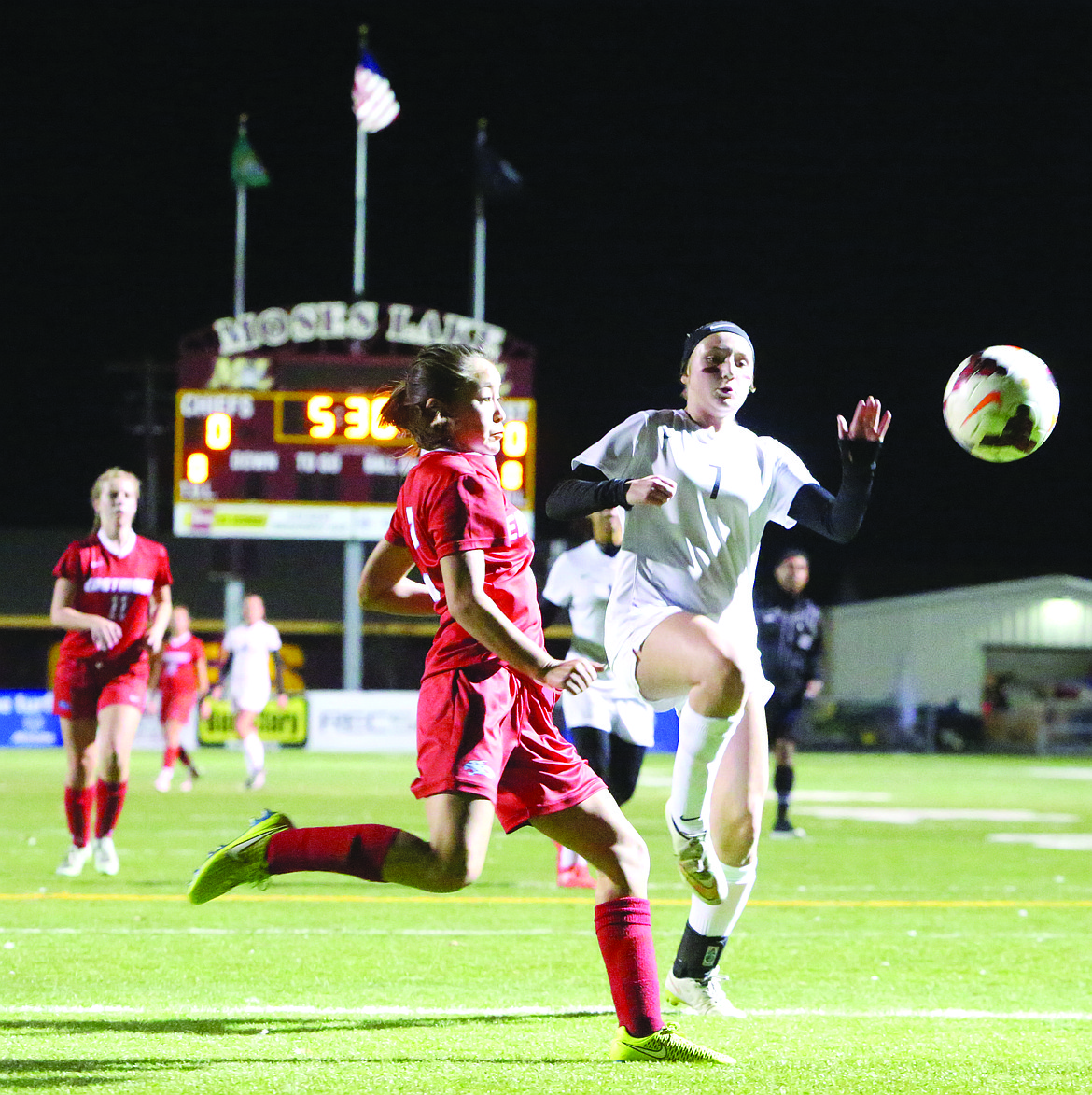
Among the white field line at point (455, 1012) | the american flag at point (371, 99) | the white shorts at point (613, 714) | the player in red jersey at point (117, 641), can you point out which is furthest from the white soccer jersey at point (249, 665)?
the american flag at point (371, 99)

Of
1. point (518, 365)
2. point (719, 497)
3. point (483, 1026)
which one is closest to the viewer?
point (483, 1026)

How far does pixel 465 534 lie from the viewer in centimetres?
410

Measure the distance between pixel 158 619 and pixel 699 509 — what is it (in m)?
4.63

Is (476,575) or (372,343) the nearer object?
(476,575)

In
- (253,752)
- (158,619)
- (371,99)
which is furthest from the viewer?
(371,99)

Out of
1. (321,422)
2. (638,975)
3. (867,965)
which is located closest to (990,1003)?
(867,965)

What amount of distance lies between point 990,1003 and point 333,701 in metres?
22.8

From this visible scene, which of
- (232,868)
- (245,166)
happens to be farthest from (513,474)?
(232,868)

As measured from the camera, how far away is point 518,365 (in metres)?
28.2

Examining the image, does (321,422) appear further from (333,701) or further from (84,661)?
(84,661)

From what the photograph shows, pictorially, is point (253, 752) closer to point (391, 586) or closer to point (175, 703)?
point (175, 703)

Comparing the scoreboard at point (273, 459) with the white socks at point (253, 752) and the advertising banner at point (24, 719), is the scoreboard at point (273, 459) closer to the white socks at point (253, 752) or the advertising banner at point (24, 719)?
the advertising banner at point (24, 719)

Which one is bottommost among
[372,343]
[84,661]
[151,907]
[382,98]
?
[151,907]

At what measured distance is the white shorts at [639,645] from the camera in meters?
5.10
